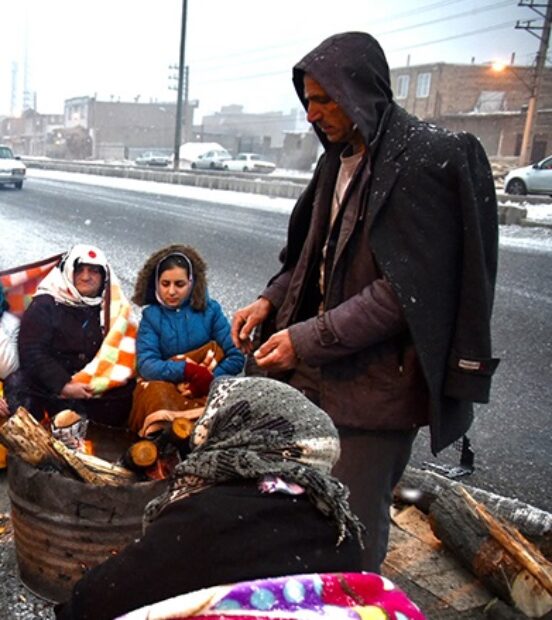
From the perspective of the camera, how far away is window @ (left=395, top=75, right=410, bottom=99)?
5678 cm

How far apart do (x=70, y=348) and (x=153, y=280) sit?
0.58m

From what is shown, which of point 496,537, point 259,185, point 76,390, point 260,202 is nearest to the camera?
point 496,537

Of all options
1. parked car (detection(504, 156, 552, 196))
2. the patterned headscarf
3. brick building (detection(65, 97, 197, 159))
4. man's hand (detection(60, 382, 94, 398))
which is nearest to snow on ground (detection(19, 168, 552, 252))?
parked car (detection(504, 156, 552, 196))

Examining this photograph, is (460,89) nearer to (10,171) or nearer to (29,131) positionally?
(10,171)

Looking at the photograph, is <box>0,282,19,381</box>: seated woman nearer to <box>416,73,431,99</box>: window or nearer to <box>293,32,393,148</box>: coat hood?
<box>293,32,393,148</box>: coat hood

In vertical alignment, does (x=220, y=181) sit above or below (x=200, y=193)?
above

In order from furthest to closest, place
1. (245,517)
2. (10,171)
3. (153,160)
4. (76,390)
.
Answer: (153,160) < (10,171) < (76,390) < (245,517)

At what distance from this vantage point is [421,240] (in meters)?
1.85

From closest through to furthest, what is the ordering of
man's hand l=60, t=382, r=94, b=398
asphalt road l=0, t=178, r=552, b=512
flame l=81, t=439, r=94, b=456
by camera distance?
flame l=81, t=439, r=94, b=456
man's hand l=60, t=382, r=94, b=398
asphalt road l=0, t=178, r=552, b=512

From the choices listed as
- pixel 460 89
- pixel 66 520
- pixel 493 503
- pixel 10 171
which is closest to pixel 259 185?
pixel 10 171

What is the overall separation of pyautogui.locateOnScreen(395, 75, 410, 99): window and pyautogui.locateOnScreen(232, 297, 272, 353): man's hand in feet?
190

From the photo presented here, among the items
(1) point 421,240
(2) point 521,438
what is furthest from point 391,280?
(2) point 521,438

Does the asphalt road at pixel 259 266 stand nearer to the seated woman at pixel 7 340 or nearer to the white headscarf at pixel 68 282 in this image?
the white headscarf at pixel 68 282

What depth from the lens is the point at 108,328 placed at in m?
3.95
